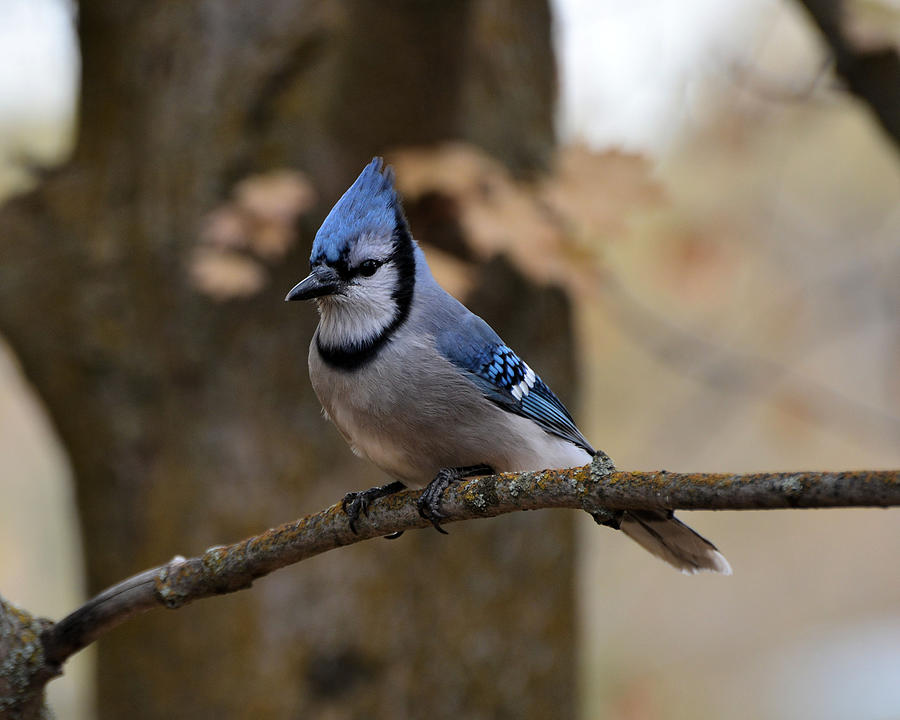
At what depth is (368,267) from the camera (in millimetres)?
2111

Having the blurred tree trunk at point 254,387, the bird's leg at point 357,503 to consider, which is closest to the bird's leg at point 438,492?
the bird's leg at point 357,503

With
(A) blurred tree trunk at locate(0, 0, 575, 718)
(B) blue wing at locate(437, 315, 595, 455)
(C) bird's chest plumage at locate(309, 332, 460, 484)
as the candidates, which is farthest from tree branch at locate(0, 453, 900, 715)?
(A) blurred tree trunk at locate(0, 0, 575, 718)

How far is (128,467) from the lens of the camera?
3457 millimetres

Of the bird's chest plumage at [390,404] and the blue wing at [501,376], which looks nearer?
the bird's chest plumage at [390,404]

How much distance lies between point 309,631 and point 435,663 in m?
0.44

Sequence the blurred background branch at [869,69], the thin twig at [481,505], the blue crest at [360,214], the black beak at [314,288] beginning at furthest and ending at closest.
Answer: the blurred background branch at [869,69] → the black beak at [314,288] → the blue crest at [360,214] → the thin twig at [481,505]

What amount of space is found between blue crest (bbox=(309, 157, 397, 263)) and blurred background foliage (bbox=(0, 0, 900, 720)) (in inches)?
44.7

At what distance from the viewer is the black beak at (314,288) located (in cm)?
197

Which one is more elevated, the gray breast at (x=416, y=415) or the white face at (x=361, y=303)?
the white face at (x=361, y=303)

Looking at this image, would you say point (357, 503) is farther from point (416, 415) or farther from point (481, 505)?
point (481, 505)

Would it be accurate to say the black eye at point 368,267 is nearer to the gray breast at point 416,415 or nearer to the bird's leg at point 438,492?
the gray breast at point 416,415

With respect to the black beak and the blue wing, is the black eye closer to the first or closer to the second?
the black beak

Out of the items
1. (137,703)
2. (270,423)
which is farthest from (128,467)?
(137,703)

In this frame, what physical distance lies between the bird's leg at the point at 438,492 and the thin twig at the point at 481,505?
0.03 metres
